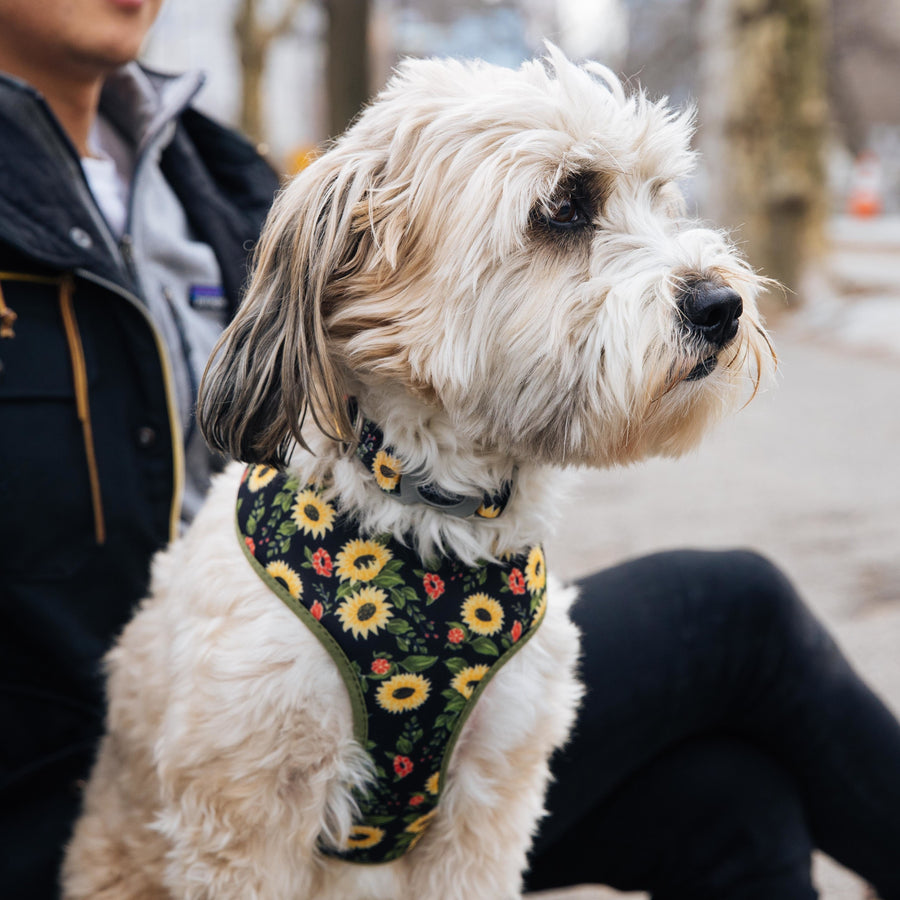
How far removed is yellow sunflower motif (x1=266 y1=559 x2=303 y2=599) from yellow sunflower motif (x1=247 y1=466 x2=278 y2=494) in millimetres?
157

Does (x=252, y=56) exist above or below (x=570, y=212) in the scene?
below

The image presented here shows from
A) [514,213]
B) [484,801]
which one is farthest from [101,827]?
[514,213]

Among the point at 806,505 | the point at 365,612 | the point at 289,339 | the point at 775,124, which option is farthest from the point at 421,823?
the point at 775,124

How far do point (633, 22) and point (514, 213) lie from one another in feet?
92.6

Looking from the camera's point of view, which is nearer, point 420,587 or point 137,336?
point 420,587

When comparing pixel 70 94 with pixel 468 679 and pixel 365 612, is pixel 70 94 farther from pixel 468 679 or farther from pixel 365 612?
pixel 468 679

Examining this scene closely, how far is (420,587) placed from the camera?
1562mm

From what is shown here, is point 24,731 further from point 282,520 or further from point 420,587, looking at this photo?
point 420,587

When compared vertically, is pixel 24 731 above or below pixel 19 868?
above

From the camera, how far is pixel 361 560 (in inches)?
61.1

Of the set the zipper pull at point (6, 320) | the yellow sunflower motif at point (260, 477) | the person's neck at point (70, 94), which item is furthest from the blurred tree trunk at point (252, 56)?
the yellow sunflower motif at point (260, 477)

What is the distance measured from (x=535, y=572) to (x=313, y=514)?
1.21 feet

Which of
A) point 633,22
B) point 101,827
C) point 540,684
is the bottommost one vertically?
point 633,22

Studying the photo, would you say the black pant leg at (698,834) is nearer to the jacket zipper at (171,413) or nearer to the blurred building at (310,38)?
the jacket zipper at (171,413)
